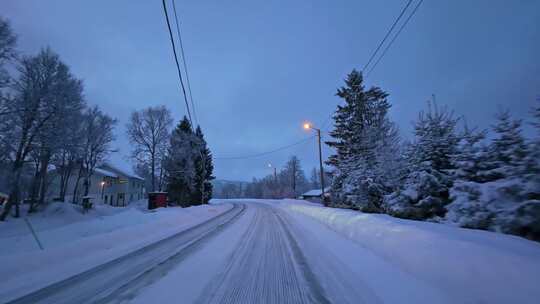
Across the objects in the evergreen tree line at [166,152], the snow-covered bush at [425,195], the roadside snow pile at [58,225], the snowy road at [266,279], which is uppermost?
the evergreen tree line at [166,152]

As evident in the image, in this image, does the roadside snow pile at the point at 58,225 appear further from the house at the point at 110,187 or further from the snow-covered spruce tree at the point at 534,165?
the house at the point at 110,187

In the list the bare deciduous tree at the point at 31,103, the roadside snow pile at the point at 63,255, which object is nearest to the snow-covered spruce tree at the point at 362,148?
the roadside snow pile at the point at 63,255

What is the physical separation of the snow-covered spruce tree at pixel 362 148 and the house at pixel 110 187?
37987 millimetres

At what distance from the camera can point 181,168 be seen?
102 ft

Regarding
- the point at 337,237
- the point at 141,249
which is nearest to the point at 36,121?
the point at 141,249

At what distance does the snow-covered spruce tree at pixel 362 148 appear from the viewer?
1262cm

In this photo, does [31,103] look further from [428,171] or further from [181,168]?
[428,171]

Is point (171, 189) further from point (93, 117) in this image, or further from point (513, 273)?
point (513, 273)

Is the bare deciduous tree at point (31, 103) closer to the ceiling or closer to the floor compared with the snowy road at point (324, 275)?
closer to the ceiling

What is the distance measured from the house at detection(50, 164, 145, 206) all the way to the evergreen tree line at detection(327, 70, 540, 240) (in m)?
41.4

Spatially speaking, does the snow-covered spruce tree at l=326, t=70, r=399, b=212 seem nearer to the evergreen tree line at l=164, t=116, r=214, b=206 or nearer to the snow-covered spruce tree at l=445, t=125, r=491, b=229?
the snow-covered spruce tree at l=445, t=125, r=491, b=229

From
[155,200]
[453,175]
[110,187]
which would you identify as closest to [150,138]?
[155,200]

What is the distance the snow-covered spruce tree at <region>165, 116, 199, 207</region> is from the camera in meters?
31.0

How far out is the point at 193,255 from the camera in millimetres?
5578
